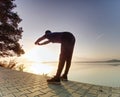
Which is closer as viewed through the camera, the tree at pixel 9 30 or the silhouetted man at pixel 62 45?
the silhouetted man at pixel 62 45

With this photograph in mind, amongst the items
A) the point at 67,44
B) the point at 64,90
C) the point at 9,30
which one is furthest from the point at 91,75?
the point at 64,90

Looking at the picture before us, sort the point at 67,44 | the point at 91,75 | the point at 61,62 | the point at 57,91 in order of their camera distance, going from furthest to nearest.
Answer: the point at 91,75
the point at 67,44
the point at 61,62
the point at 57,91

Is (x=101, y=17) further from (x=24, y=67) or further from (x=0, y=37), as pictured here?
(x=0, y=37)

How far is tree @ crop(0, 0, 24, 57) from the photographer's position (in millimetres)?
8008

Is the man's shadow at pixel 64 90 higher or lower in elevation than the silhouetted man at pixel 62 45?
lower

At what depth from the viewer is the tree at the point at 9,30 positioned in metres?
8.01

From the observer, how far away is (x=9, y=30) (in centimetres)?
804

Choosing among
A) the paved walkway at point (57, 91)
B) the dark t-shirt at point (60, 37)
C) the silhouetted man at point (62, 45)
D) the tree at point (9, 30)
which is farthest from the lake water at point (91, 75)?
the dark t-shirt at point (60, 37)

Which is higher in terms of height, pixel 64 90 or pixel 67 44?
pixel 67 44

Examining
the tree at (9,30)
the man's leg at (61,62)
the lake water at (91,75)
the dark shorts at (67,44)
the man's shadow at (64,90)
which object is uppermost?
the tree at (9,30)

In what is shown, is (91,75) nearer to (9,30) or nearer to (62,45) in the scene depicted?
(9,30)

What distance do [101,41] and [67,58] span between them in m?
6.30

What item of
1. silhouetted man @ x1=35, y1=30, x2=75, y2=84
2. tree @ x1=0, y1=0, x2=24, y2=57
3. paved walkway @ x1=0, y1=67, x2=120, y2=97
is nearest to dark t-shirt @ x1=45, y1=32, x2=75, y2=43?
silhouetted man @ x1=35, y1=30, x2=75, y2=84

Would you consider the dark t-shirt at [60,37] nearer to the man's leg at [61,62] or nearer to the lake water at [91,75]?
the man's leg at [61,62]
